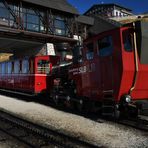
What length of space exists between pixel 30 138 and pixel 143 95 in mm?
4598

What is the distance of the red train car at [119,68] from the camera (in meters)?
10.9

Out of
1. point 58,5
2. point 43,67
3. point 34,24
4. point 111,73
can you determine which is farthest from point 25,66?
point 58,5

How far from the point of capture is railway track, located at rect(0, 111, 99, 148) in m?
8.76

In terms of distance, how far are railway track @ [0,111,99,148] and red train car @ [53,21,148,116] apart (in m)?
2.55

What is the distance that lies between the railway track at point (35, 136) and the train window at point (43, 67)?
660 cm

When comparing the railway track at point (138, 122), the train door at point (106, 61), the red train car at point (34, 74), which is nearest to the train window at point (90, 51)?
the train door at point (106, 61)

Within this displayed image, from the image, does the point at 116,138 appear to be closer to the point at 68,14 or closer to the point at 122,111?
the point at 122,111

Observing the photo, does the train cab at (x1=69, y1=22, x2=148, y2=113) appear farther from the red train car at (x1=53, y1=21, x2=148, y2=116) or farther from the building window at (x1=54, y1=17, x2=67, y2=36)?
the building window at (x1=54, y1=17, x2=67, y2=36)

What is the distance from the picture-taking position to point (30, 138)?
960 cm

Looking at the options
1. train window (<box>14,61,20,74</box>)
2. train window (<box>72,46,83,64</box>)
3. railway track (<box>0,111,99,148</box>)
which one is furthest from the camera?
train window (<box>14,61,20,74</box>)

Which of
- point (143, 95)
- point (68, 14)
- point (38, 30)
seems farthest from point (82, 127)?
point (68, 14)

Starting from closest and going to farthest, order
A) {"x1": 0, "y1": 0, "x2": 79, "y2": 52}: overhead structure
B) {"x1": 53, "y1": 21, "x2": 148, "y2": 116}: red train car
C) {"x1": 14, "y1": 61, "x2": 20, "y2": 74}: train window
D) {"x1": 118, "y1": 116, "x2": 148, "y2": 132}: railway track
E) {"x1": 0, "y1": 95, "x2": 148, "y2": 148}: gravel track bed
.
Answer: {"x1": 0, "y1": 95, "x2": 148, "y2": 148}: gravel track bed < {"x1": 118, "y1": 116, "x2": 148, "y2": 132}: railway track < {"x1": 53, "y1": 21, "x2": 148, "y2": 116}: red train car < {"x1": 14, "y1": 61, "x2": 20, "y2": 74}: train window < {"x1": 0, "y1": 0, "x2": 79, "y2": 52}: overhead structure

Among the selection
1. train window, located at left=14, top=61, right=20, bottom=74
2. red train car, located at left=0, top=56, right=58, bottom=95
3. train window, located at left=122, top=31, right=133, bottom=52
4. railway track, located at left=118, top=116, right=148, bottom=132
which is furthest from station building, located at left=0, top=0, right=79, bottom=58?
train window, located at left=122, top=31, right=133, bottom=52

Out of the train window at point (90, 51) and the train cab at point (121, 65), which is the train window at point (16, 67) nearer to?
the train window at point (90, 51)
